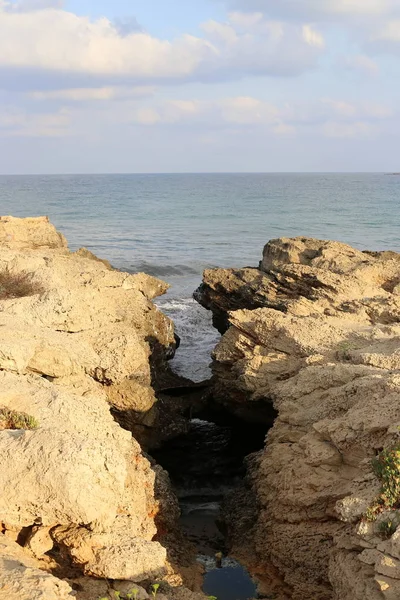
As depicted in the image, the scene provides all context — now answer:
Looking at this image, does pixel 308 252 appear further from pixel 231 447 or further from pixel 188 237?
pixel 188 237

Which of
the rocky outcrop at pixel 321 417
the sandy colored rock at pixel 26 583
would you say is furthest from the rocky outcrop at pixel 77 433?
the rocky outcrop at pixel 321 417

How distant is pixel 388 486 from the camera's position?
27.3ft

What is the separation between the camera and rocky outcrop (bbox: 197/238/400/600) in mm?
8594

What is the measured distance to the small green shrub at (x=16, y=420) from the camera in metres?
9.38

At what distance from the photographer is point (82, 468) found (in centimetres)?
838

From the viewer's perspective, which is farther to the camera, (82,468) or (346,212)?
(346,212)

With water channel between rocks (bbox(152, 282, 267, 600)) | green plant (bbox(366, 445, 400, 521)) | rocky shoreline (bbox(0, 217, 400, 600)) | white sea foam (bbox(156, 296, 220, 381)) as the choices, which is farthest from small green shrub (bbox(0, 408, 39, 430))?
white sea foam (bbox(156, 296, 220, 381))

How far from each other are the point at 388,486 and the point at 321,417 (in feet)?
8.92

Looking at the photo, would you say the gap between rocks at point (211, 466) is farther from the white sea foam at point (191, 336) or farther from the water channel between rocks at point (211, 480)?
the white sea foam at point (191, 336)

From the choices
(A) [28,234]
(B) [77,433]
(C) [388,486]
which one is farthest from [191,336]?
(C) [388,486]

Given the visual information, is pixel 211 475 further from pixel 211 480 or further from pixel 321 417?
pixel 321 417

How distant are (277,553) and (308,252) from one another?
1161cm

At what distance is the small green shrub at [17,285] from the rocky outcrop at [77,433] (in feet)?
0.11

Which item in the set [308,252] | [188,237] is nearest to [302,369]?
[308,252]
